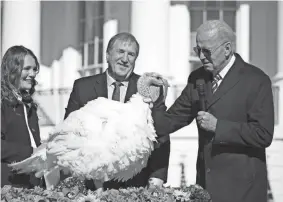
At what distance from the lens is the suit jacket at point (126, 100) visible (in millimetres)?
5906

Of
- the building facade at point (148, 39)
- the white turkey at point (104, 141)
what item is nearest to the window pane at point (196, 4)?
the building facade at point (148, 39)

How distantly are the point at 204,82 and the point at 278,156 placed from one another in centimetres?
766

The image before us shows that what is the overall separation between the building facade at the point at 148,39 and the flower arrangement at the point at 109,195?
24.7ft

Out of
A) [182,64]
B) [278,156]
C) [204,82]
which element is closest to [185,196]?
[204,82]

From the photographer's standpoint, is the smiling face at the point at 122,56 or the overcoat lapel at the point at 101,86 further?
the overcoat lapel at the point at 101,86

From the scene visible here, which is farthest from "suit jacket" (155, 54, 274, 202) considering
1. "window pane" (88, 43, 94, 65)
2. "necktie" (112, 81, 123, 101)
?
"window pane" (88, 43, 94, 65)

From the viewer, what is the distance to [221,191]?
5430mm

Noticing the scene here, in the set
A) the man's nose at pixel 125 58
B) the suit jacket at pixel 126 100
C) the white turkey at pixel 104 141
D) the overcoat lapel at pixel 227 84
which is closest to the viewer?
the white turkey at pixel 104 141

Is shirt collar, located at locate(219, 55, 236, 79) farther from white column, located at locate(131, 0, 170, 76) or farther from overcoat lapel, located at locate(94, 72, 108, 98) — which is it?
white column, located at locate(131, 0, 170, 76)

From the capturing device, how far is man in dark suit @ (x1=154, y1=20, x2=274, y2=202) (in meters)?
5.34

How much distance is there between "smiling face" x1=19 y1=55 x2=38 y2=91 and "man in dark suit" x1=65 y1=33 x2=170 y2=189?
1.24ft

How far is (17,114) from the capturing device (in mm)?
6242

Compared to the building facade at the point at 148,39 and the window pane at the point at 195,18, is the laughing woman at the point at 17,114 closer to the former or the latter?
the building facade at the point at 148,39

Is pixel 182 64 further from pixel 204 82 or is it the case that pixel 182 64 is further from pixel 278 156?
pixel 204 82
